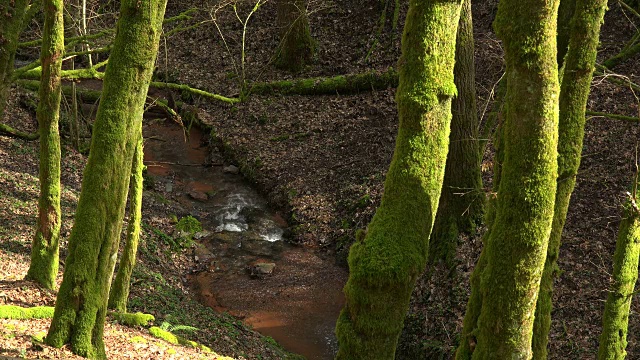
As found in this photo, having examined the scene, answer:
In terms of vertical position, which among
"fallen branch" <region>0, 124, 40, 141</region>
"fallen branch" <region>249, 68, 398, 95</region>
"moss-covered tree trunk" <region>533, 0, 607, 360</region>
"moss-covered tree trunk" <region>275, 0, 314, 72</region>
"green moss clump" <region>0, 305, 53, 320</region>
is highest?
"moss-covered tree trunk" <region>275, 0, 314, 72</region>

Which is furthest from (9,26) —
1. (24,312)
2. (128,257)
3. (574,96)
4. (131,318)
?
(574,96)

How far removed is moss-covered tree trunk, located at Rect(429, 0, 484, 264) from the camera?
13.0m

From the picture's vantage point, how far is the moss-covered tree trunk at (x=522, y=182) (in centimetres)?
566

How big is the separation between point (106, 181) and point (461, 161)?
818 cm

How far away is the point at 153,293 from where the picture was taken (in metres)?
12.6

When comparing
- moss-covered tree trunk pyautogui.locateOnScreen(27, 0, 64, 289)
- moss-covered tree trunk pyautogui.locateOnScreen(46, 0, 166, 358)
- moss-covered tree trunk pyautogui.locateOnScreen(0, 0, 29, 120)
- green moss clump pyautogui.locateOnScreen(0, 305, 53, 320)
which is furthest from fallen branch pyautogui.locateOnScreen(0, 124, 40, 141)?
moss-covered tree trunk pyautogui.locateOnScreen(46, 0, 166, 358)

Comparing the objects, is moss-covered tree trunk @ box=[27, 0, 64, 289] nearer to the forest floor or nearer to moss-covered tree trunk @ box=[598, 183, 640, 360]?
the forest floor

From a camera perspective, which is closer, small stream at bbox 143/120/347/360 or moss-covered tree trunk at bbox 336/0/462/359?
moss-covered tree trunk at bbox 336/0/462/359

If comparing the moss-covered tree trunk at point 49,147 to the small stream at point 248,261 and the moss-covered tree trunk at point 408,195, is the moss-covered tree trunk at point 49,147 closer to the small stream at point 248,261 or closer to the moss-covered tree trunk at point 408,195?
the small stream at point 248,261

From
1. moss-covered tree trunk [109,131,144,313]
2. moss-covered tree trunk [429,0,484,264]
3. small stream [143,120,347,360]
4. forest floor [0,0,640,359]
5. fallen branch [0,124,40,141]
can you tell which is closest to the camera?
moss-covered tree trunk [109,131,144,313]

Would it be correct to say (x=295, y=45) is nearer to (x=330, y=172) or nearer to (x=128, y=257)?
(x=330, y=172)

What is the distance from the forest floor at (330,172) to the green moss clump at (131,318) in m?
0.87

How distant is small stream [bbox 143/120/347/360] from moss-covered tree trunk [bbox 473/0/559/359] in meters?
6.94

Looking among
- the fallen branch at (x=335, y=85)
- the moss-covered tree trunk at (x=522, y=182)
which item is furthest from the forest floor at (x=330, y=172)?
the moss-covered tree trunk at (x=522, y=182)
